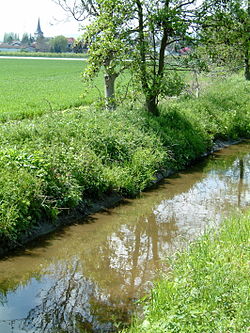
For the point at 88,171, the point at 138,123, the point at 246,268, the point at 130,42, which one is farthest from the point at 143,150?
the point at 246,268

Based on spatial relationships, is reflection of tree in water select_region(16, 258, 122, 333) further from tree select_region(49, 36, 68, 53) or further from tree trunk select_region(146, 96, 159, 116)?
tree select_region(49, 36, 68, 53)

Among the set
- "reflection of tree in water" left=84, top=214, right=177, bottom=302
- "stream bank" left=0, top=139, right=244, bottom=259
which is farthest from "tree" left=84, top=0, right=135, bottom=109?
"reflection of tree in water" left=84, top=214, right=177, bottom=302

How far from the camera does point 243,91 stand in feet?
85.4

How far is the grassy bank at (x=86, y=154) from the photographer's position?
9.61 meters

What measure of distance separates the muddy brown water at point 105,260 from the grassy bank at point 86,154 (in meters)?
0.55

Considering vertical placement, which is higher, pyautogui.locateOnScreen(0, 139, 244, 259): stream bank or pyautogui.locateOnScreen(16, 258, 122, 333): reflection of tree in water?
pyautogui.locateOnScreen(0, 139, 244, 259): stream bank

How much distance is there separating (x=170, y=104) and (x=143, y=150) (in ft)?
20.1

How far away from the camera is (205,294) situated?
228 inches

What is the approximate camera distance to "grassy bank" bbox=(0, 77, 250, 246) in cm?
961

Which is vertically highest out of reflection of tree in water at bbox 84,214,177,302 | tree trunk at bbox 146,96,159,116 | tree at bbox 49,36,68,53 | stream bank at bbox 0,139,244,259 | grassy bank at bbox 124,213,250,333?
tree at bbox 49,36,68,53

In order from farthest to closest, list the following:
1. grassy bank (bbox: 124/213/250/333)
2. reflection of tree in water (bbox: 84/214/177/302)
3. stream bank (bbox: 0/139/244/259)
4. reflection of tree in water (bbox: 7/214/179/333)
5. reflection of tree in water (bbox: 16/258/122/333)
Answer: stream bank (bbox: 0/139/244/259) → reflection of tree in water (bbox: 84/214/177/302) → reflection of tree in water (bbox: 7/214/179/333) → reflection of tree in water (bbox: 16/258/122/333) → grassy bank (bbox: 124/213/250/333)

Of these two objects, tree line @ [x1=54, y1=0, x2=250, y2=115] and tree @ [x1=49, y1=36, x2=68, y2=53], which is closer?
tree line @ [x1=54, y1=0, x2=250, y2=115]

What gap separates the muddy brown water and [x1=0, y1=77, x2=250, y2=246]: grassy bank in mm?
554

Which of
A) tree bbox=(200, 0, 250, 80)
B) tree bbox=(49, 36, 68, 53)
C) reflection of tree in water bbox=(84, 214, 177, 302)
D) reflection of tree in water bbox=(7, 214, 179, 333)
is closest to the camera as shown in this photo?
reflection of tree in water bbox=(7, 214, 179, 333)
